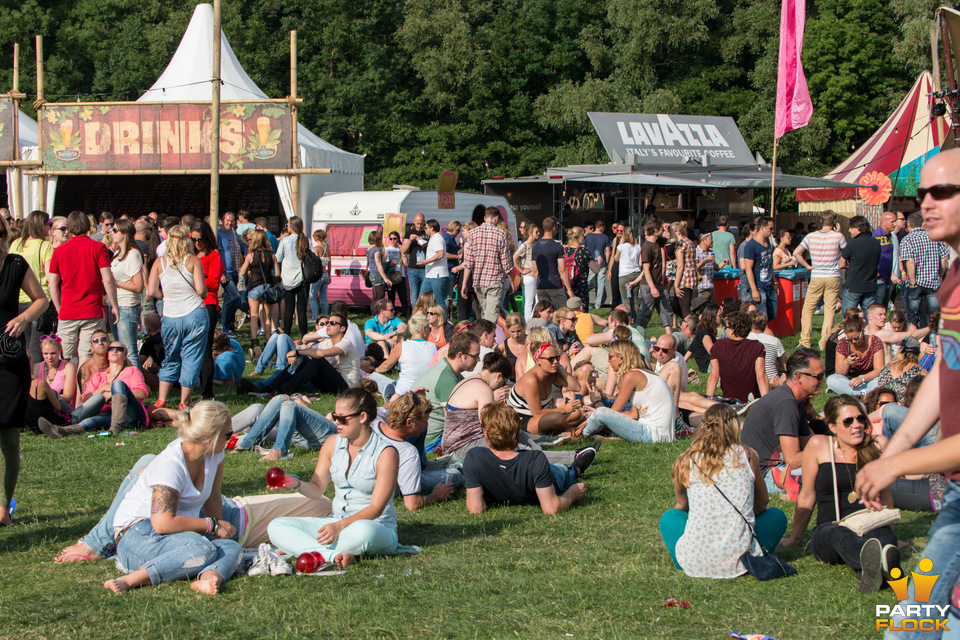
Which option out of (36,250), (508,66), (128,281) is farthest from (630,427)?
(508,66)

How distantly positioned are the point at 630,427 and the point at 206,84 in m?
16.4

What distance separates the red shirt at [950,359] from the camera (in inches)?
102

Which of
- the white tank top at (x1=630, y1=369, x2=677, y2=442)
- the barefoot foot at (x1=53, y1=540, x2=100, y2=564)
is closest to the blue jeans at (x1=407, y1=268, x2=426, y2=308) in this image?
the white tank top at (x1=630, y1=369, x2=677, y2=442)

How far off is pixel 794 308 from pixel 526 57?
2815cm

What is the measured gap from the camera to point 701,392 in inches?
402

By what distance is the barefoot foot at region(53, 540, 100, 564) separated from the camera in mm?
4883

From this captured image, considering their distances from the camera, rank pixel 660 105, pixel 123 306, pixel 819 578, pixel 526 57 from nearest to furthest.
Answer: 1. pixel 819 578
2. pixel 123 306
3. pixel 660 105
4. pixel 526 57

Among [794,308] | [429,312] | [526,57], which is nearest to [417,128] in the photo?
[526,57]

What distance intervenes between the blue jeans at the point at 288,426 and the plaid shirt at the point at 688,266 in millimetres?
6849

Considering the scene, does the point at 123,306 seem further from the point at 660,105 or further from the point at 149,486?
the point at 660,105

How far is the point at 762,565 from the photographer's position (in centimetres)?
462

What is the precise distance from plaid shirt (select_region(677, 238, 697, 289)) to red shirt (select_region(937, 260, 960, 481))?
10.2 metres

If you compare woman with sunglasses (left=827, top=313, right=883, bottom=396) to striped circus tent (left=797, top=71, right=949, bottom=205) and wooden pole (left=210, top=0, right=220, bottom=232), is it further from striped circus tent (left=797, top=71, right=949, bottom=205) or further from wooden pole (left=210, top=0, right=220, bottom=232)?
striped circus tent (left=797, top=71, right=949, bottom=205)

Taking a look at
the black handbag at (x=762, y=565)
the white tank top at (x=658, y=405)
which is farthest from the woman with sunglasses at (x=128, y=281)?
the black handbag at (x=762, y=565)
